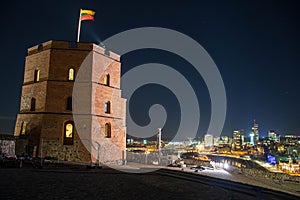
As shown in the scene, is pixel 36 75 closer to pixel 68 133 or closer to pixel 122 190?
pixel 68 133

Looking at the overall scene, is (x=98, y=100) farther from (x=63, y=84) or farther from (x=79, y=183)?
(x=79, y=183)

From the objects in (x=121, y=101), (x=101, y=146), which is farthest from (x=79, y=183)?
(x=121, y=101)

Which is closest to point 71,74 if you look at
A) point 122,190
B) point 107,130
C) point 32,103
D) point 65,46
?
point 65,46

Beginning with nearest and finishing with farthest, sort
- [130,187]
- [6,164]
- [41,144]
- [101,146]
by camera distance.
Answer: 1. [130,187]
2. [6,164]
3. [41,144]
4. [101,146]

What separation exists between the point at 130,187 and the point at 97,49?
46.7 feet

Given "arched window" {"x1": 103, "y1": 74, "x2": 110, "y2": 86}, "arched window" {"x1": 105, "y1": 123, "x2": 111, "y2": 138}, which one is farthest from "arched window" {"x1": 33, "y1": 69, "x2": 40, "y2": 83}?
"arched window" {"x1": 105, "y1": 123, "x2": 111, "y2": 138}

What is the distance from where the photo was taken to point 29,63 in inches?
882

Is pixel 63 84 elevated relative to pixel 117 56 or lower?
lower

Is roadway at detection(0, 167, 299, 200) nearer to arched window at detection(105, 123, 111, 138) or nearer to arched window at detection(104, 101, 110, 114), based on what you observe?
arched window at detection(105, 123, 111, 138)

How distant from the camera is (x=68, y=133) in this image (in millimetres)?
20984

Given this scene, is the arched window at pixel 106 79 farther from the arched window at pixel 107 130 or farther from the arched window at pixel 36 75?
the arched window at pixel 36 75

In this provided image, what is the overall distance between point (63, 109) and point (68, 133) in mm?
2205

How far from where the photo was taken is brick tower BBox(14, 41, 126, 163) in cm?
1970

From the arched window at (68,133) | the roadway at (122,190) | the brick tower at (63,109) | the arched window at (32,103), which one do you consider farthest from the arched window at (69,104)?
the roadway at (122,190)
